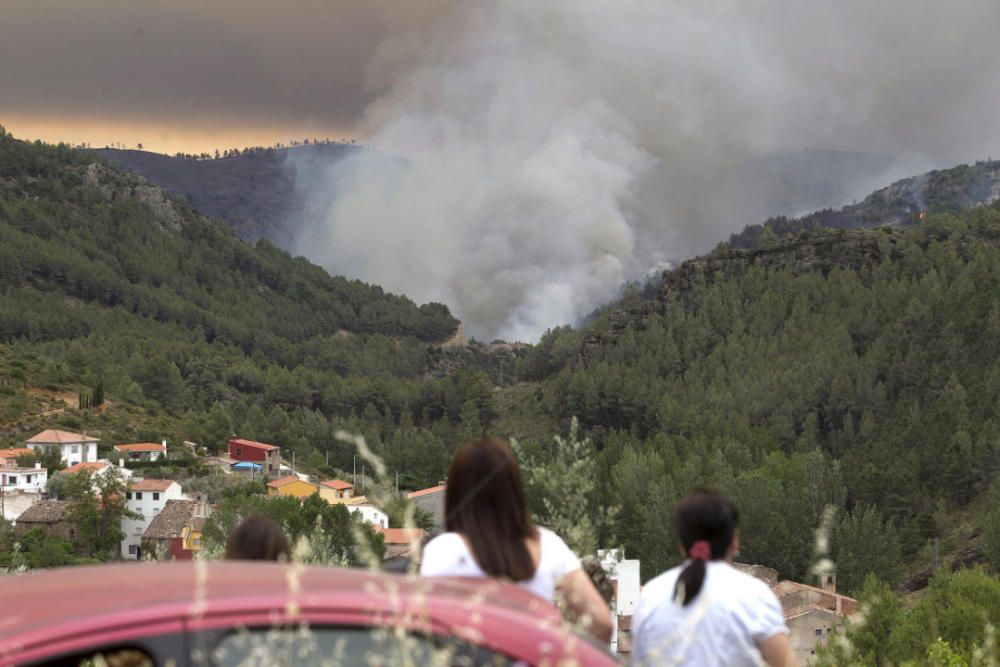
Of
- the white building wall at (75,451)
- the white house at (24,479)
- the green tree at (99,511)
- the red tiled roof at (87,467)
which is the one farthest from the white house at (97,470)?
the white building wall at (75,451)

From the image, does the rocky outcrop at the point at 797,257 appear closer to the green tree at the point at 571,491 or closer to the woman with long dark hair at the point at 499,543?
the green tree at the point at 571,491

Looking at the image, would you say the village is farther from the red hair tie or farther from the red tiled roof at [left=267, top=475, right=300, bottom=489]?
the red hair tie

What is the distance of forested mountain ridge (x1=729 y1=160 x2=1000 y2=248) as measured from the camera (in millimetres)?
168625

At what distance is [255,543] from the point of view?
4578mm

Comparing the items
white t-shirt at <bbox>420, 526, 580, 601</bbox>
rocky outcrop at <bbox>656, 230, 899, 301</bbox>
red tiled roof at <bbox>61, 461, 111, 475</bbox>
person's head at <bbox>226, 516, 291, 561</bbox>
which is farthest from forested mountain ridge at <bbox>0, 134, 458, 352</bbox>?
white t-shirt at <bbox>420, 526, 580, 601</bbox>

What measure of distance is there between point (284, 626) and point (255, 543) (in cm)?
139

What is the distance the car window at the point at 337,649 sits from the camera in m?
3.15

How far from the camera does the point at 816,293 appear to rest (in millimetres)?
93375

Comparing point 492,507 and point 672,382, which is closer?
point 492,507

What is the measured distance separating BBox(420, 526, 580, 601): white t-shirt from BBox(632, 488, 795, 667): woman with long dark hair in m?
0.40

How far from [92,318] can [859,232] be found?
71.3 m

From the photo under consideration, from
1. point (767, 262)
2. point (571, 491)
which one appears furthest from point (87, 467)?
point (767, 262)

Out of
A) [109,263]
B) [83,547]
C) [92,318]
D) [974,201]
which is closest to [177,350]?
[92,318]

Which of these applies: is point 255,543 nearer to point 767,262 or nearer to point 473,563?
point 473,563
